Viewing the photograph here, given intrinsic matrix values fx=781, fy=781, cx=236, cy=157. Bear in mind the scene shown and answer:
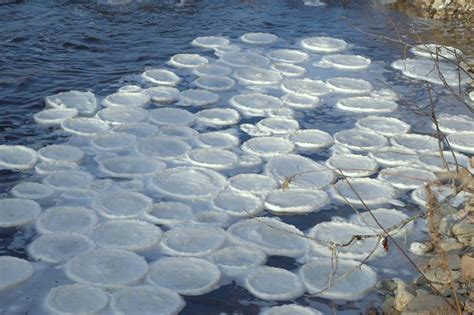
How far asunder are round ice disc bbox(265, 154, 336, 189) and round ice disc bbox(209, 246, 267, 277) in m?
0.63

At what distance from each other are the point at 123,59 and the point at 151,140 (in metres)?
1.41

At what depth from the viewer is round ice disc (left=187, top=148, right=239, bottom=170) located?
3926mm

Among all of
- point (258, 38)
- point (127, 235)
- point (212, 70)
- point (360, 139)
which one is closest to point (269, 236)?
point (127, 235)

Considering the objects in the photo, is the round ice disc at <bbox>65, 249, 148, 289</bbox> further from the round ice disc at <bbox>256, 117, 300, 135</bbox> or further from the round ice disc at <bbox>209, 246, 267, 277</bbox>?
the round ice disc at <bbox>256, 117, 300, 135</bbox>

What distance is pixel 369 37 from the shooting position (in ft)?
20.2

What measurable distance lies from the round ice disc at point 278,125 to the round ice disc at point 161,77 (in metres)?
0.81

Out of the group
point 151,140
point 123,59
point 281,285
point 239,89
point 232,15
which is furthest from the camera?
point 232,15

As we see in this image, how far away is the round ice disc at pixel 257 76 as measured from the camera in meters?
5.10

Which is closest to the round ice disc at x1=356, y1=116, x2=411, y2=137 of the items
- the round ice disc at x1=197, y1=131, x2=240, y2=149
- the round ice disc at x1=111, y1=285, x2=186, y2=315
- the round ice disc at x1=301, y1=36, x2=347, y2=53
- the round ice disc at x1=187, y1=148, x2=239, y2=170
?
the round ice disc at x1=197, y1=131, x2=240, y2=149

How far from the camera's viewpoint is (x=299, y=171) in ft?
12.7

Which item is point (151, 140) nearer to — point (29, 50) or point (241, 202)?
point (241, 202)

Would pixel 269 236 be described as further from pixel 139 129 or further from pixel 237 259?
pixel 139 129

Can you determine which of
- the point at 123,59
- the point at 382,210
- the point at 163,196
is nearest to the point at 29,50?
the point at 123,59

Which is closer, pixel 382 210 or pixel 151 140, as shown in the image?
pixel 382 210
